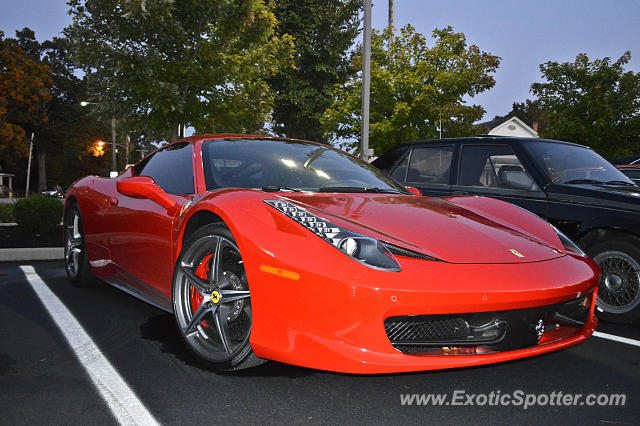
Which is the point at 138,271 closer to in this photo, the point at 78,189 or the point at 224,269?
the point at 224,269

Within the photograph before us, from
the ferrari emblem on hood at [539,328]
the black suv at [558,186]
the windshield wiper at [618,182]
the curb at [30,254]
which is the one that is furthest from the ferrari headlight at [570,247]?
the curb at [30,254]

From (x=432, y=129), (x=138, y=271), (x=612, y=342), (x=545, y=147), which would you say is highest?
(x=432, y=129)

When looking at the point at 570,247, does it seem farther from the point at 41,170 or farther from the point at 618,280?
the point at 41,170

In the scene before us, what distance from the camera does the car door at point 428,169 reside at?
18.8 ft

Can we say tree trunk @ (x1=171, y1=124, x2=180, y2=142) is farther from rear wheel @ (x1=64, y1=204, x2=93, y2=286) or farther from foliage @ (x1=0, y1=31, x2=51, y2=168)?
foliage @ (x1=0, y1=31, x2=51, y2=168)

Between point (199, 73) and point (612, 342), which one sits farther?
point (199, 73)

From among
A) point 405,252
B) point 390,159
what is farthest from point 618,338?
point 390,159

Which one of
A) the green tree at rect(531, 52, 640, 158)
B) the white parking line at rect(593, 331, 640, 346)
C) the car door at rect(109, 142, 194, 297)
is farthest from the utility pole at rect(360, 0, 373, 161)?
the green tree at rect(531, 52, 640, 158)

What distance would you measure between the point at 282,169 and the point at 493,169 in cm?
268

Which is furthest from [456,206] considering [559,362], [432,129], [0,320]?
[432,129]

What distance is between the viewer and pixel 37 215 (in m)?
9.02

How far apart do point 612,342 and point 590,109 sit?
22618 millimetres

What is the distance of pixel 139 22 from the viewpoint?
10242 mm

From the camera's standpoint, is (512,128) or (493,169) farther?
(512,128)
